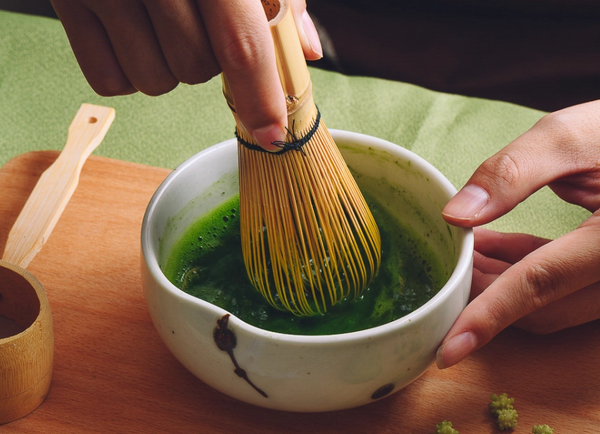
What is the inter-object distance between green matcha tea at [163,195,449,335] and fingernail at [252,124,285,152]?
16 cm

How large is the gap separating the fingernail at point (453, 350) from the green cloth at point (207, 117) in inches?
Result: 13.6

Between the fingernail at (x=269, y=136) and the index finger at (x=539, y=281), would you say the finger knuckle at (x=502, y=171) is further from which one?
the fingernail at (x=269, y=136)

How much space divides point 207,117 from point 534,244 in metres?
0.48

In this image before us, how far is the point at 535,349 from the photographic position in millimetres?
539

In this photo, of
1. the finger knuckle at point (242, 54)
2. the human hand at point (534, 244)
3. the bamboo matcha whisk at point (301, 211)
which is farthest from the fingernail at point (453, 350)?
the finger knuckle at point (242, 54)

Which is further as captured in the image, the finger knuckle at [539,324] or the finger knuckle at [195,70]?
the finger knuckle at [539,324]

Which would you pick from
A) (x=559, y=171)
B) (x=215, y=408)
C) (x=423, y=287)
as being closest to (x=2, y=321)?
(x=215, y=408)

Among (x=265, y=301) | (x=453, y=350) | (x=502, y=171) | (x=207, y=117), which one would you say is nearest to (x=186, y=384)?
(x=265, y=301)

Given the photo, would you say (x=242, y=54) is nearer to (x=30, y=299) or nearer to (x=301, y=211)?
(x=301, y=211)

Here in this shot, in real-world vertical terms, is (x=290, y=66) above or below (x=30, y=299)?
above

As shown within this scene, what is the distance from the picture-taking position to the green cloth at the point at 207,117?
2.73 feet

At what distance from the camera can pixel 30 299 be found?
1.61 feet

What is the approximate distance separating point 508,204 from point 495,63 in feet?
2.04

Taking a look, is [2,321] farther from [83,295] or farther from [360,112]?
[360,112]
